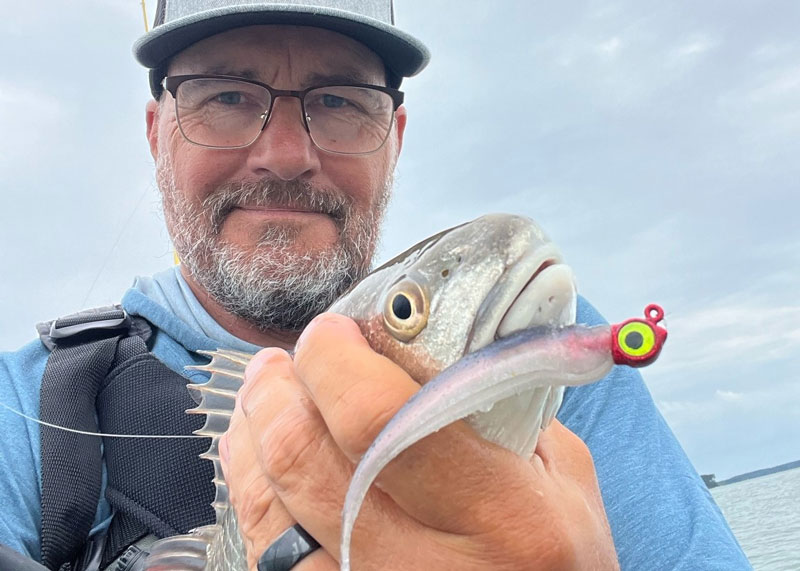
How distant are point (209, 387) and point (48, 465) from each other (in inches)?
27.7

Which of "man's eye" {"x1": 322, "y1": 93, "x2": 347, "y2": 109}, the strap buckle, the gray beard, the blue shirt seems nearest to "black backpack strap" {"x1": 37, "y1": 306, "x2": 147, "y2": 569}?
the strap buckle

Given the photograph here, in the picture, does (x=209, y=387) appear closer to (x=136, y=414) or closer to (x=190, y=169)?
(x=136, y=414)

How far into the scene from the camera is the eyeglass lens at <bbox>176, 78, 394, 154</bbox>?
303cm

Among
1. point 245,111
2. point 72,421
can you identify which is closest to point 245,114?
point 245,111

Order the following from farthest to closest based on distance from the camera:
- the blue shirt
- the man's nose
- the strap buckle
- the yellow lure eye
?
1. the man's nose
2. the strap buckle
3. the blue shirt
4. the yellow lure eye

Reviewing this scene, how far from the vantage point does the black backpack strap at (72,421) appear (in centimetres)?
218

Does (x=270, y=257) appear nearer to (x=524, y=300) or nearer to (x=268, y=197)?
(x=268, y=197)

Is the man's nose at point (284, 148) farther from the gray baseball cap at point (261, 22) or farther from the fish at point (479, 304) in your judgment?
the fish at point (479, 304)

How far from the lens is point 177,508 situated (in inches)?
90.3

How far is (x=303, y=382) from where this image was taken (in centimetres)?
132

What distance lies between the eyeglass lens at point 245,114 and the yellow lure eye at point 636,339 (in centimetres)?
228

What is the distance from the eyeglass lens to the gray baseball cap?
0.22 metres

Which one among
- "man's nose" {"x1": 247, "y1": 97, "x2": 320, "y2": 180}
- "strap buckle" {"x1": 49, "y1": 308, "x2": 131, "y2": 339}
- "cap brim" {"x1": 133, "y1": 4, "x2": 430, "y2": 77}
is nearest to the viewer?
"strap buckle" {"x1": 49, "y1": 308, "x2": 131, "y2": 339}

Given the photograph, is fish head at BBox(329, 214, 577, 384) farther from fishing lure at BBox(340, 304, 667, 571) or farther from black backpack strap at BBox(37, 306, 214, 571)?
black backpack strap at BBox(37, 306, 214, 571)
